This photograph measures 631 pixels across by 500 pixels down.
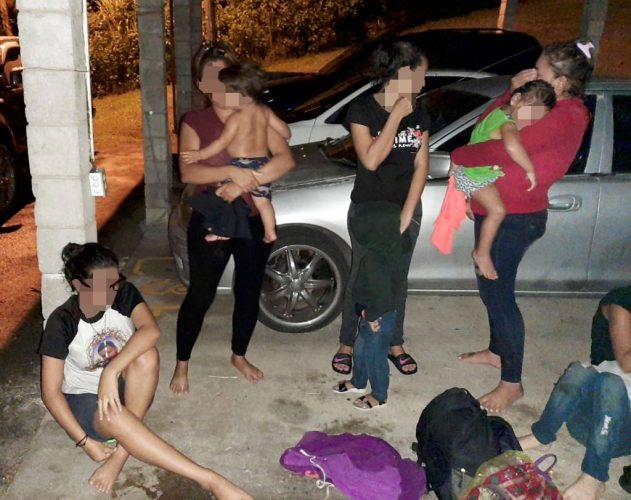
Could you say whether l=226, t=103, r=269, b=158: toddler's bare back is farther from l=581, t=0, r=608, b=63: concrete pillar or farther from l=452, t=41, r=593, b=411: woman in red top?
l=581, t=0, r=608, b=63: concrete pillar

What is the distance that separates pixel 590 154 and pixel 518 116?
136 centimetres

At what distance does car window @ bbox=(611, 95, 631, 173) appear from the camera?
15.4 ft

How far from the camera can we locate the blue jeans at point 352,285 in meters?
4.01

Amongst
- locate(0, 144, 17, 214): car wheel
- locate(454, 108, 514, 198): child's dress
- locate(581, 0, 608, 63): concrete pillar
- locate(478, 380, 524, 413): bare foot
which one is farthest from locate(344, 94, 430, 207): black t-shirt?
locate(581, 0, 608, 63): concrete pillar

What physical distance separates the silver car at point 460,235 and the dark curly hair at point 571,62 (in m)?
1.12

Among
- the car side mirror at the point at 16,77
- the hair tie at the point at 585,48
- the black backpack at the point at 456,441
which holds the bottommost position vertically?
the black backpack at the point at 456,441

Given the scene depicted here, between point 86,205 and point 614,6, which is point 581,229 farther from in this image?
point 614,6

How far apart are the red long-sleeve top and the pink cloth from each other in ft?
0.72

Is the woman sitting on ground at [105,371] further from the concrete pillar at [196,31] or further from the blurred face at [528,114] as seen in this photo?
the concrete pillar at [196,31]

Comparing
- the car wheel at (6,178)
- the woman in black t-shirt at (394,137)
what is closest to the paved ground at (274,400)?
the woman in black t-shirt at (394,137)

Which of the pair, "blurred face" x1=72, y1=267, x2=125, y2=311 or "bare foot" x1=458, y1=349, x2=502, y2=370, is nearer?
"blurred face" x1=72, y1=267, x2=125, y2=311

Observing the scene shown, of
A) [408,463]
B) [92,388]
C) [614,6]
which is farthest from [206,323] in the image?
[614,6]

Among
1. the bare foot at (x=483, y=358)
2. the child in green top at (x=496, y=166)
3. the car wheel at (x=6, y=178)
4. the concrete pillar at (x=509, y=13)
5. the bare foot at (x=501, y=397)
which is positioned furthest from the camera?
the concrete pillar at (x=509, y=13)

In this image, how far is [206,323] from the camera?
5.09 m
